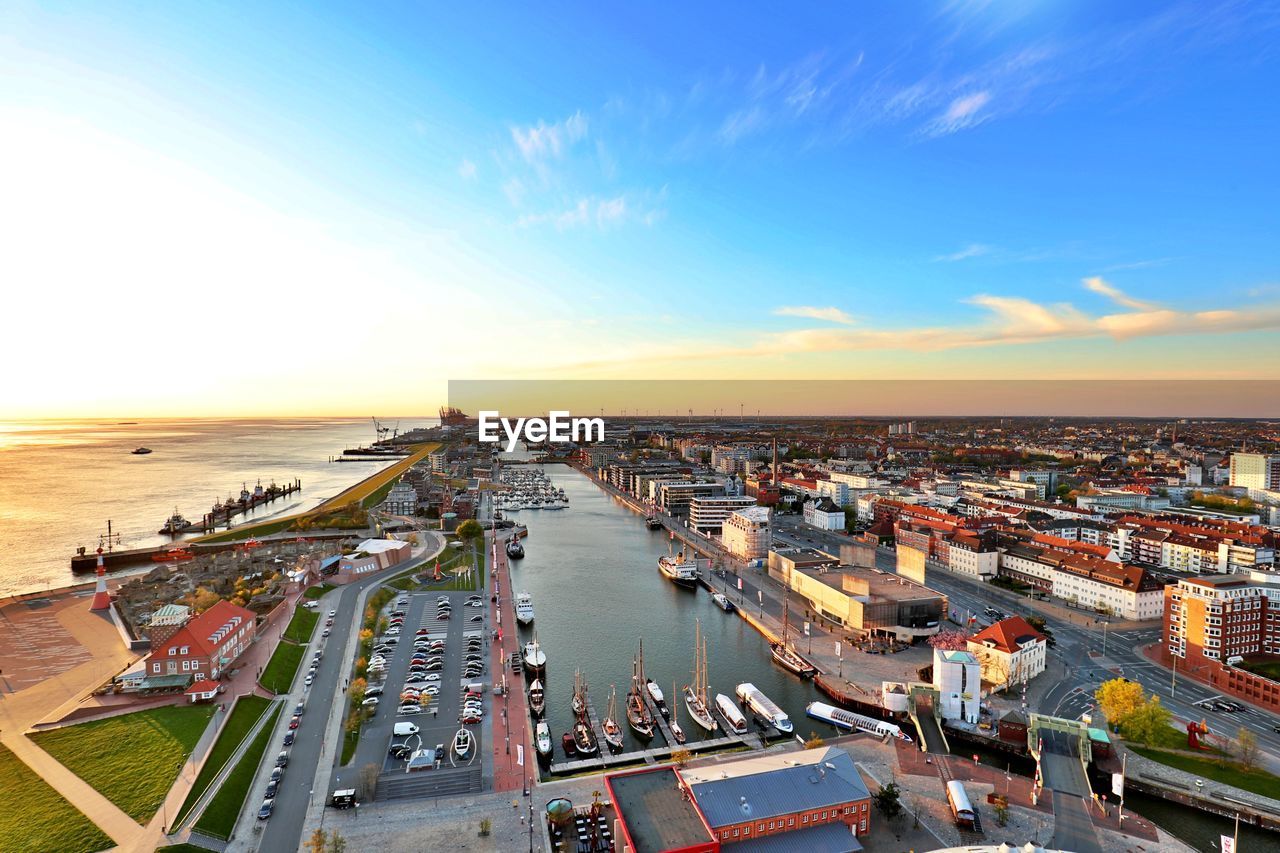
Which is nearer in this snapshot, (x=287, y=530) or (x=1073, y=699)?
(x=1073, y=699)

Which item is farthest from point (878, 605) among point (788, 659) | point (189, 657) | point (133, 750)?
point (133, 750)

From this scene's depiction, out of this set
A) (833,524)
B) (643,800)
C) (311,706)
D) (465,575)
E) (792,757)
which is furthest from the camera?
(833,524)

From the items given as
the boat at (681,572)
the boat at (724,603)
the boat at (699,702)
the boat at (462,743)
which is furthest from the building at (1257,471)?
the boat at (462,743)

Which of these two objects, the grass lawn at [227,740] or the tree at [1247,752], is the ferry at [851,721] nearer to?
the tree at [1247,752]

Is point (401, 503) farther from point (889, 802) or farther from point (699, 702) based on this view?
point (889, 802)

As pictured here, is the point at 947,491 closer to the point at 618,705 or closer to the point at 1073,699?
the point at 1073,699

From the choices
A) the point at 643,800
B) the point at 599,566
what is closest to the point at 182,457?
the point at 599,566
